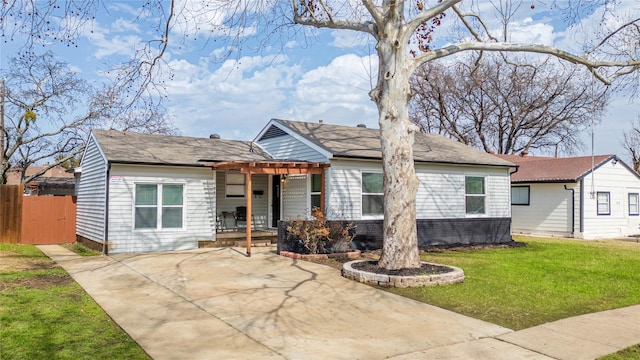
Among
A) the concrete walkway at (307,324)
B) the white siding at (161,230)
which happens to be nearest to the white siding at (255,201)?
the white siding at (161,230)

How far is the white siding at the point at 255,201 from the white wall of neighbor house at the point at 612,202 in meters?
13.1

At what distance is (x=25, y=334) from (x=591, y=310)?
296 inches

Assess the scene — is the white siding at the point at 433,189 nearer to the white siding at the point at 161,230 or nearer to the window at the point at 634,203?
the white siding at the point at 161,230

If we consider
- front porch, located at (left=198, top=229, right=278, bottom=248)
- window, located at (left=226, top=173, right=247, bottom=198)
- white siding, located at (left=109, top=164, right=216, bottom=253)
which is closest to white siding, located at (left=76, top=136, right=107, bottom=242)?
white siding, located at (left=109, top=164, right=216, bottom=253)

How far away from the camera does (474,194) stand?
16.5m

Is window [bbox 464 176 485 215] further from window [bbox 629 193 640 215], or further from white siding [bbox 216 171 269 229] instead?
window [bbox 629 193 640 215]

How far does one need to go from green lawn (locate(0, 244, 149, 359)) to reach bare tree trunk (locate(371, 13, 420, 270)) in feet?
17.7

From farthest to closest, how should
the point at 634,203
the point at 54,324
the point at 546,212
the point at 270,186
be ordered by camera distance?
the point at 634,203
the point at 546,212
the point at 270,186
the point at 54,324

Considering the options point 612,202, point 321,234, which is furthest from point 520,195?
point 321,234

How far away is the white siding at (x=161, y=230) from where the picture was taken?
13047 mm

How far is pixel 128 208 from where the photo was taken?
13211 mm

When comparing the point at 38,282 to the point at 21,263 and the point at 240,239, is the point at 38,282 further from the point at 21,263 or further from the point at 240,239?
the point at 240,239

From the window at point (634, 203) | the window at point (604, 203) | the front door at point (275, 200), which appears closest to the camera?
the front door at point (275, 200)

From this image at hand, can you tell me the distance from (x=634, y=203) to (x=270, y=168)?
1841cm
